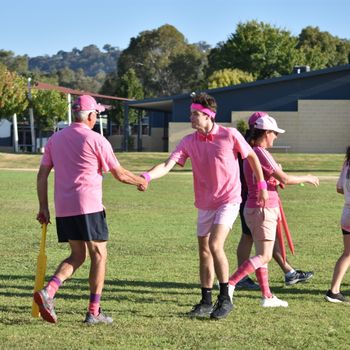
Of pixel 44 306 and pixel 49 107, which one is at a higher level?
pixel 49 107

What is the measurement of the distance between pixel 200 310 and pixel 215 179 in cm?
124

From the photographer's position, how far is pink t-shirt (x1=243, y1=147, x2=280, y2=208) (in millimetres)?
7441

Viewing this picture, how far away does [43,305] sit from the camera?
6336mm

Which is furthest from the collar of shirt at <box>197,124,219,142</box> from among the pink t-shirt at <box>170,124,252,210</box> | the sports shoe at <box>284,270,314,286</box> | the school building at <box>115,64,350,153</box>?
the school building at <box>115,64,350,153</box>

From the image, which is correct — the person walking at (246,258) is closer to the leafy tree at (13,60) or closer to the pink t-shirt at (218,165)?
the pink t-shirt at (218,165)

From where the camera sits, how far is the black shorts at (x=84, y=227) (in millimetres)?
6508

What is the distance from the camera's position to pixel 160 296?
7.93 m

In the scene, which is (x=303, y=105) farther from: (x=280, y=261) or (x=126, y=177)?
(x=126, y=177)

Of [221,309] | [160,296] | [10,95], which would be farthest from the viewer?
[10,95]

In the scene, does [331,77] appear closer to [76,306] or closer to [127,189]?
[127,189]

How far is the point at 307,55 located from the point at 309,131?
117 feet

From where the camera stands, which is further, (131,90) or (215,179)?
(131,90)

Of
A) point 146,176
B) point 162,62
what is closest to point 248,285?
point 146,176

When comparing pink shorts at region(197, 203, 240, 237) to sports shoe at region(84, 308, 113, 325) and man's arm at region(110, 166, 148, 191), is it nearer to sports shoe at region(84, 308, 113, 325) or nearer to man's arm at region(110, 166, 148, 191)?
man's arm at region(110, 166, 148, 191)
